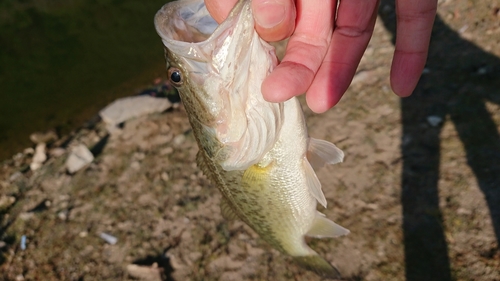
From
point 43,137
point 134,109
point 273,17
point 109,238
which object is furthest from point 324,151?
point 43,137

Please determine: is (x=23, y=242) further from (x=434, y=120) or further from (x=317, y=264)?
(x=434, y=120)

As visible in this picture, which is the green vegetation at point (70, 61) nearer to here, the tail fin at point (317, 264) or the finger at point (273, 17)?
the tail fin at point (317, 264)

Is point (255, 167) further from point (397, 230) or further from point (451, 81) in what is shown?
point (451, 81)

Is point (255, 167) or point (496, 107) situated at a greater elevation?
point (255, 167)

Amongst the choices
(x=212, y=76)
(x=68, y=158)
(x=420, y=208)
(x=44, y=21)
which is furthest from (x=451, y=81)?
(x=44, y=21)

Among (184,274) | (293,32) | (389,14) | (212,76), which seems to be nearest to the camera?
(212,76)

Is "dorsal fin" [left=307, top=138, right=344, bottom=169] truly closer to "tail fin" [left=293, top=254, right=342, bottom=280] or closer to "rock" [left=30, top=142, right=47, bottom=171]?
"tail fin" [left=293, top=254, right=342, bottom=280]

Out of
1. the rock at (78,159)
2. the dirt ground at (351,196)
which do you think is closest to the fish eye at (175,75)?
the dirt ground at (351,196)
